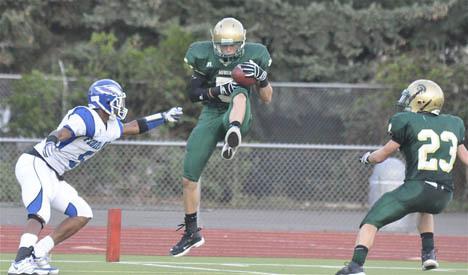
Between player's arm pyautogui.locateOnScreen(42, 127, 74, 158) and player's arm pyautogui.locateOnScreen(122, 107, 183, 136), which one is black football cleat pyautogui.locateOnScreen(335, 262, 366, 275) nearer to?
player's arm pyautogui.locateOnScreen(122, 107, 183, 136)

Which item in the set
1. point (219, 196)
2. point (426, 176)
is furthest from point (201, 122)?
point (219, 196)

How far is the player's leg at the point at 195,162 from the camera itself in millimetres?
10219

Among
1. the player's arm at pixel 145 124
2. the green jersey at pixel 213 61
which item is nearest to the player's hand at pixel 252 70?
the green jersey at pixel 213 61

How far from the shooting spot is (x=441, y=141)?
934 centimetres

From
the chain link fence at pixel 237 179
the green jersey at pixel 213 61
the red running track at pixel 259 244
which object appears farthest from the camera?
the chain link fence at pixel 237 179

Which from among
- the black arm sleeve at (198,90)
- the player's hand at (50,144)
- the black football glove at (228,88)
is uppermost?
the black football glove at (228,88)

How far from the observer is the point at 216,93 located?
10219 millimetres

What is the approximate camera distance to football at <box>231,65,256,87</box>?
389 inches

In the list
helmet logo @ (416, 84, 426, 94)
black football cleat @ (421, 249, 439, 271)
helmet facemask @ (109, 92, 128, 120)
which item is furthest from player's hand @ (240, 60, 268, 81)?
black football cleat @ (421, 249, 439, 271)

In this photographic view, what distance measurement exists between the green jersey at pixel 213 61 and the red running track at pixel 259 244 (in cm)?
328

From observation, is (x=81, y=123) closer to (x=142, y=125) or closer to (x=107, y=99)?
(x=107, y=99)

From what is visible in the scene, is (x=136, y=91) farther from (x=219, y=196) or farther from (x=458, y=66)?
(x=458, y=66)

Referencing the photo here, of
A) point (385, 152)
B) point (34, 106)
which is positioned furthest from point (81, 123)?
point (34, 106)

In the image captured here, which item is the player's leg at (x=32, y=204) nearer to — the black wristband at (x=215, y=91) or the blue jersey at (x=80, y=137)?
the blue jersey at (x=80, y=137)
